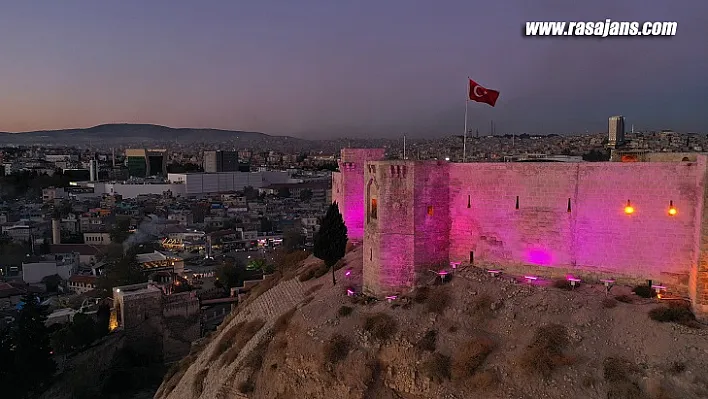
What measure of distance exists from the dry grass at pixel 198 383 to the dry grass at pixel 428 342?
8969 mm

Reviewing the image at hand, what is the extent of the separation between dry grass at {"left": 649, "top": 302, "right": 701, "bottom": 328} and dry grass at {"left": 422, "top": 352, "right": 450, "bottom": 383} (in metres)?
5.44

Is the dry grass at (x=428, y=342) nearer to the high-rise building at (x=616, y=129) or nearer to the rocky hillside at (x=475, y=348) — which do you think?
the rocky hillside at (x=475, y=348)

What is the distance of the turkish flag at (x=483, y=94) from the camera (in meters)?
19.3

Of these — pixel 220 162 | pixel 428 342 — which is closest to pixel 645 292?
pixel 428 342

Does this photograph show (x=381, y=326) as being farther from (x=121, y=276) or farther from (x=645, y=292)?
(x=121, y=276)

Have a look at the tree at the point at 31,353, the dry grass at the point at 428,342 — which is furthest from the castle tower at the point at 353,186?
the tree at the point at 31,353

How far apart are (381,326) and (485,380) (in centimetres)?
365

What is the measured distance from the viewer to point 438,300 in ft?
55.7

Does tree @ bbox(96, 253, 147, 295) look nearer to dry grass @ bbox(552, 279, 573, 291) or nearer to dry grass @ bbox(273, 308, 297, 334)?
dry grass @ bbox(273, 308, 297, 334)

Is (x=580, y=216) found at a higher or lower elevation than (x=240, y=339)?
higher

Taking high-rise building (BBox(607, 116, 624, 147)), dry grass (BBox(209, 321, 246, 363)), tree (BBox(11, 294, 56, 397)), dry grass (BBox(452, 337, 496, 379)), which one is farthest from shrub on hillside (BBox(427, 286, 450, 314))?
tree (BBox(11, 294, 56, 397))

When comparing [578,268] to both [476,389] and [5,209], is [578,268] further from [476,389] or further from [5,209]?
[5,209]

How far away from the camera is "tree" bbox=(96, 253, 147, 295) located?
41.3 meters

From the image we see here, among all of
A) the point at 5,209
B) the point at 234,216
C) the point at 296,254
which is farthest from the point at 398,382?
the point at 5,209
